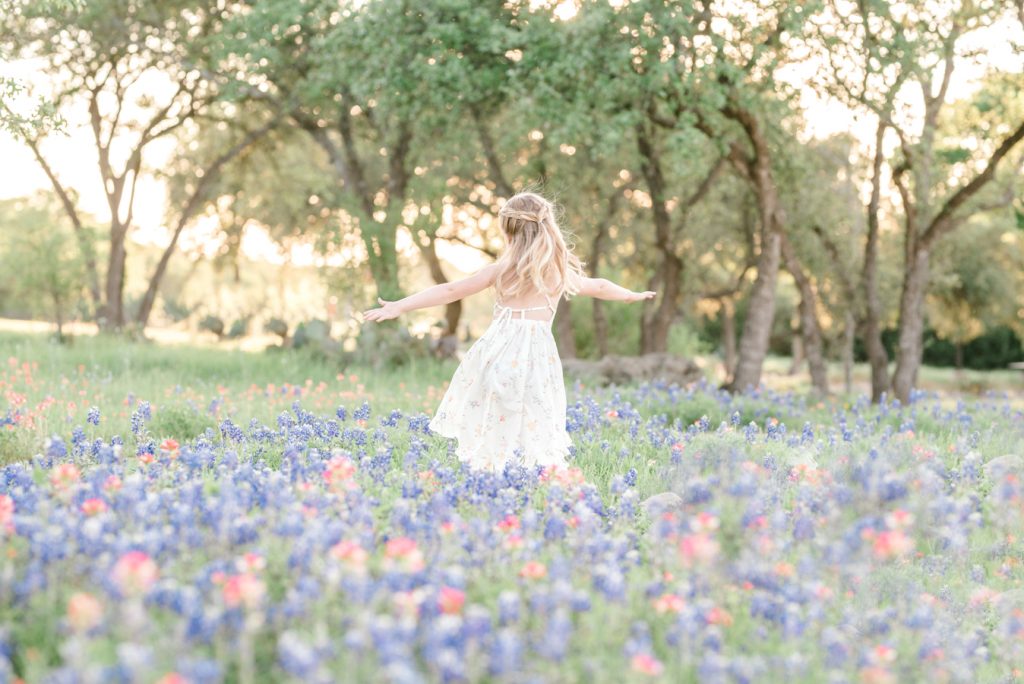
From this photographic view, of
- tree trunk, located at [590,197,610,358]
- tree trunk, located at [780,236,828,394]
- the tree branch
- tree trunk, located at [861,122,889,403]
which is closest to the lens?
the tree branch

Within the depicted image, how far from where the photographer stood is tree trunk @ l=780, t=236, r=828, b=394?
1831cm

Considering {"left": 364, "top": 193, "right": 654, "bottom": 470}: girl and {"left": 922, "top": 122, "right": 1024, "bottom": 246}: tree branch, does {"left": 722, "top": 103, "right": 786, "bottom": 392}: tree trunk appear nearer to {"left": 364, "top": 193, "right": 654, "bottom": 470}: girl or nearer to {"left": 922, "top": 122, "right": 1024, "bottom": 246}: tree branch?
{"left": 922, "top": 122, "right": 1024, "bottom": 246}: tree branch

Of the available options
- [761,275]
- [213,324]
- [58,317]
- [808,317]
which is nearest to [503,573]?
[761,275]

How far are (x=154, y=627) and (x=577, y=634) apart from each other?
158cm

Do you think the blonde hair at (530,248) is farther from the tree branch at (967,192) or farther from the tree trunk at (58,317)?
the tree trunk at (58,317)

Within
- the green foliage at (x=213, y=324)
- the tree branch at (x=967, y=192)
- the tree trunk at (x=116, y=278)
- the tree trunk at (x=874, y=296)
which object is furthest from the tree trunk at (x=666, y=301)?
the tree trunk at (x=116, y=278)

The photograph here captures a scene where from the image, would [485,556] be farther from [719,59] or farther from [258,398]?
[719,59]

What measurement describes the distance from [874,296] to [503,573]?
54.0ft

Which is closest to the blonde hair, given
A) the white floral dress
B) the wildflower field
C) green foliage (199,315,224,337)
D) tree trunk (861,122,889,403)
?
the white floral dress

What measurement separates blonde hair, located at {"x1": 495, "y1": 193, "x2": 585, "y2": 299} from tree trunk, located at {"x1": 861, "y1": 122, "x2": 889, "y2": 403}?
40.7ft

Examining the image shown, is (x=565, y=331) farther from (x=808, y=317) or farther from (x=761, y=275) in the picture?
(x=761, y=275)

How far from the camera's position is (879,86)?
16.1 metres

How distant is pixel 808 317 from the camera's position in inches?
772

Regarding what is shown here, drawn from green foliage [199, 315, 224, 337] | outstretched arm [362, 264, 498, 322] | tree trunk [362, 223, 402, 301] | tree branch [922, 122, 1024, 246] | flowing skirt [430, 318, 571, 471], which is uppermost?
tree branch [922, 122, 1024, 246]
